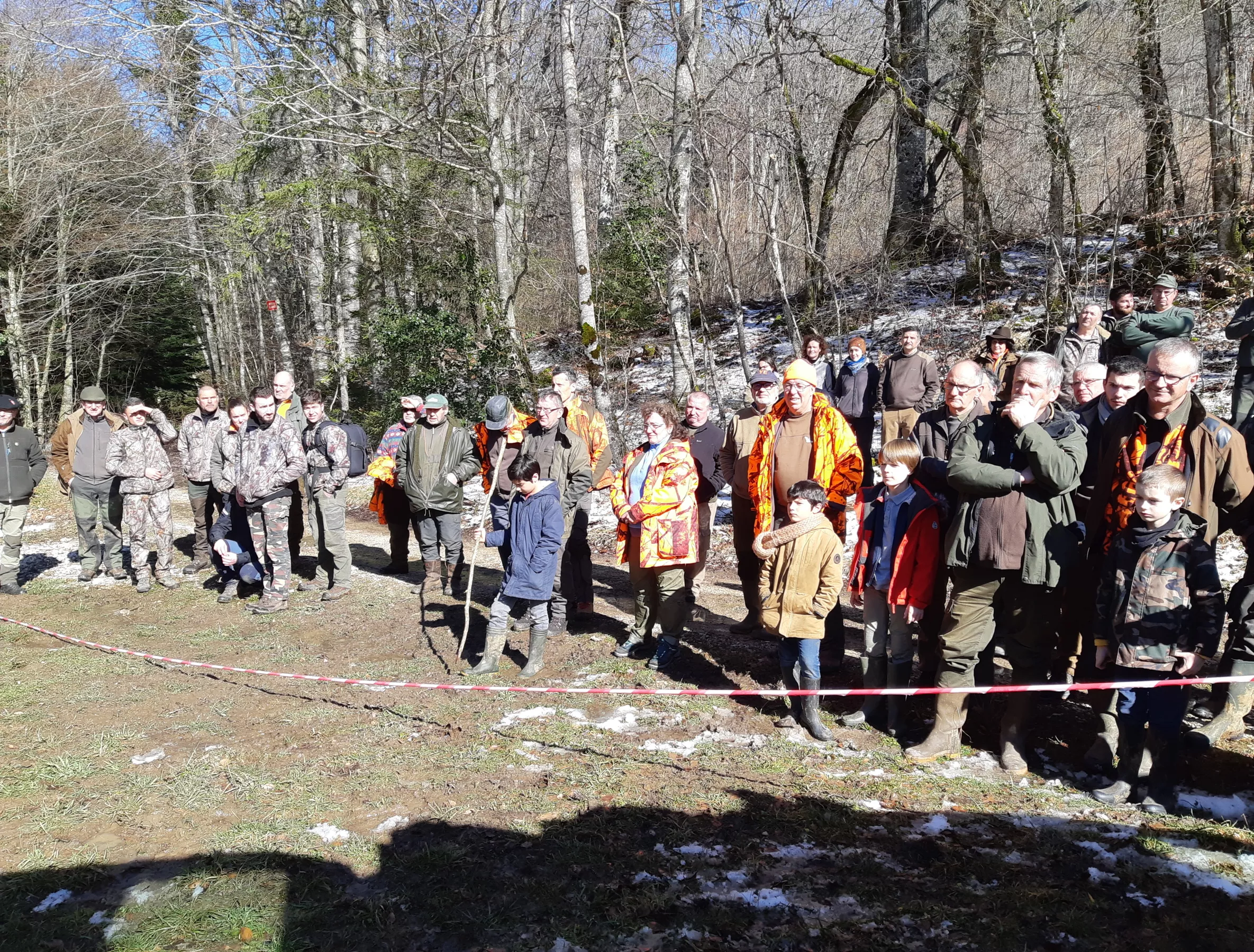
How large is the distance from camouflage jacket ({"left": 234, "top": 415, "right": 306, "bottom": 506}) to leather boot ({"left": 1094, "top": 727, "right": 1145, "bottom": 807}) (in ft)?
21.5

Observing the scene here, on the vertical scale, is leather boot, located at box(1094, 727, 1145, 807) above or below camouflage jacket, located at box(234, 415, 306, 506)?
below

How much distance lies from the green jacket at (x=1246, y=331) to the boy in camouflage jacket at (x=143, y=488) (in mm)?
9615

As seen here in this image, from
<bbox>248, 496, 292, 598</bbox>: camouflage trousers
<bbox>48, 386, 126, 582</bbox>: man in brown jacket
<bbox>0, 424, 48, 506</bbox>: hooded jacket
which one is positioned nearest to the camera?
<bbox>248, 496, 292, 598</bbox>: camouflage trousers

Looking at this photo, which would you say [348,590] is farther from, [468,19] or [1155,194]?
[1155,194]

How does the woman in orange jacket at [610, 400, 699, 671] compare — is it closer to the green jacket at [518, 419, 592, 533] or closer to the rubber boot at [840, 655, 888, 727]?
the green jacket at [518, 419, 592, 533]

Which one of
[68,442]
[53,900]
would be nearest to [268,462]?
[68,442]

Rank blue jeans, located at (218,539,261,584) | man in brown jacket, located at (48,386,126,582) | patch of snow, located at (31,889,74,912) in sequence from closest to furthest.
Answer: patch of snow, located at (31,889,74,912) → blue jeans, located at (218,539,261,584) → man in brown jacket, located at (48,386,126,582)

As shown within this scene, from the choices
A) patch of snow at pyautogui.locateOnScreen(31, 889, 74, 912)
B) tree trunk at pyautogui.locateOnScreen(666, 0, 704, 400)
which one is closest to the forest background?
tree trunk at pyautogui.locateOnScreen(666, 0, 704, 400)

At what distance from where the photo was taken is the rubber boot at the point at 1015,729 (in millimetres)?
4609

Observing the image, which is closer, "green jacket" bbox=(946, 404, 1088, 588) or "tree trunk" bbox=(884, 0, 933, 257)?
"green jacket" bbox=(946, 404, 1088, 588)

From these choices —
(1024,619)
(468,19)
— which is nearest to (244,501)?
(1024,619)

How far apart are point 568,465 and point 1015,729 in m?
3.71

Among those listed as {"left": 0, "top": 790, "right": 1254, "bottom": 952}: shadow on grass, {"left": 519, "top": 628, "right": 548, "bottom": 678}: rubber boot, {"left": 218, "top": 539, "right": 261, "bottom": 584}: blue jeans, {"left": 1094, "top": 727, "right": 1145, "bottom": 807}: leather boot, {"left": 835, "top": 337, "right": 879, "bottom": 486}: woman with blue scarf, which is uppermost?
{"left": 835, "top": 337, "right": 879, "bottom": 486}: woman with blue scarf

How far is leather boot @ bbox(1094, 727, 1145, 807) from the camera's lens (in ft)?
13.7
